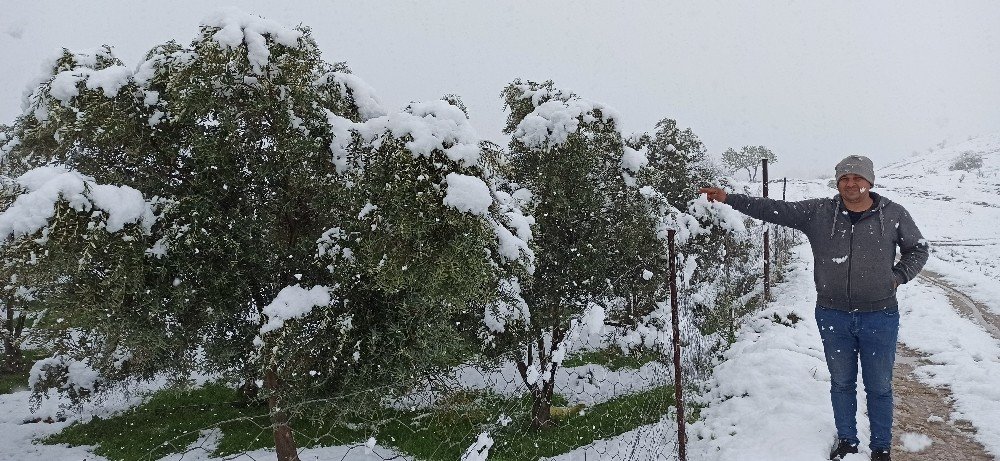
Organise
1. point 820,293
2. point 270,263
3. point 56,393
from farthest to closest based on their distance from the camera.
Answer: point 56,393
point 270,263
point 820,293

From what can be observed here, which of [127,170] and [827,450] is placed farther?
[127,170]

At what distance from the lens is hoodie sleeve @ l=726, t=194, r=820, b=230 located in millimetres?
4477

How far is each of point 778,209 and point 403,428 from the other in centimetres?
1052

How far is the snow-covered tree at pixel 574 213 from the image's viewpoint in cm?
752

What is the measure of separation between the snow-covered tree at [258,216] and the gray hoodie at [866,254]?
310 centimetres

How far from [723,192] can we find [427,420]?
408 inches

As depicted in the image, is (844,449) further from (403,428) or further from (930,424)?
(403,428)

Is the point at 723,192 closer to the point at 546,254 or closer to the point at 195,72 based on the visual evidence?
the point at 546,254

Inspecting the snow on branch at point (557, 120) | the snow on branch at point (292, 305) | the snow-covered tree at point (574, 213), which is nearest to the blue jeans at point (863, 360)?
the snow-covered tree at point (574, 213)

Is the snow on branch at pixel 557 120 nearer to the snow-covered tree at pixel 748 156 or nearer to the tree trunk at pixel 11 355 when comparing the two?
the tree trunk at pixel 11 355

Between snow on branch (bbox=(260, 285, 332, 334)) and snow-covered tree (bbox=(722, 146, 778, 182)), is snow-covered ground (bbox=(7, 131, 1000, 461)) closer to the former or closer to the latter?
snow on branch (bbox=(260, 285, 332, 334))

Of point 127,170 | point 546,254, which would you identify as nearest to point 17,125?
point 127,170

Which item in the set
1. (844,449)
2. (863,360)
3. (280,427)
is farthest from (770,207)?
(280,427)

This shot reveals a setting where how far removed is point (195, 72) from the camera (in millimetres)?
6098
